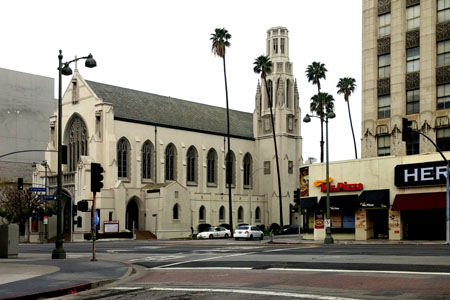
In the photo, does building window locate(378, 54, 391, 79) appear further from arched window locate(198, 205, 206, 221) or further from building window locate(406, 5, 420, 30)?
arched window locate(198, 205, 206, 221)

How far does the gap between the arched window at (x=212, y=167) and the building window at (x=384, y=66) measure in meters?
45.6

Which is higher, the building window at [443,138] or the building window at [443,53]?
the building window at [443,53]

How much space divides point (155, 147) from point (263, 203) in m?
20.3

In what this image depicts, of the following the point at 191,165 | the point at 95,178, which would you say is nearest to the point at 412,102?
the point at 95,178

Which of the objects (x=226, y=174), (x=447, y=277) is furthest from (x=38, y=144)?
(x=447, y=277)

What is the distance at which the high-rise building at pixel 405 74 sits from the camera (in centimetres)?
4303

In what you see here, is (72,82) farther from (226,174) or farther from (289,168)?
(289,168)

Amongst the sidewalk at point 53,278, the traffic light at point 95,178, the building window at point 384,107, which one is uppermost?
the building window at point 384,107

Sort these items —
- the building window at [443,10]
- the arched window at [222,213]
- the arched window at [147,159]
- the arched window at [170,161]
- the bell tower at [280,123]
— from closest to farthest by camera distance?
the building window at [443,10] < the arched window at [147,159] < the arched window at [170,161] < the arched window at [222,213] < the bell tower at [280,123]

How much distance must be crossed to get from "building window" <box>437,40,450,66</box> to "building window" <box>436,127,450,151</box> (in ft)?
14.7

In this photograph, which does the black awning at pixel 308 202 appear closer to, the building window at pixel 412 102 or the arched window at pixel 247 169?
the building window at pixel 412 102

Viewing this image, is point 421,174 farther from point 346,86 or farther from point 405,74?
point 346,86

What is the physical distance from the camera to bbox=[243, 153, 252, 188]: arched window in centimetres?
9531

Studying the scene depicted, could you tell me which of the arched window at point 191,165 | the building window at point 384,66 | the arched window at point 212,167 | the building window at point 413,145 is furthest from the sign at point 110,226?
the building window at point 413,145
